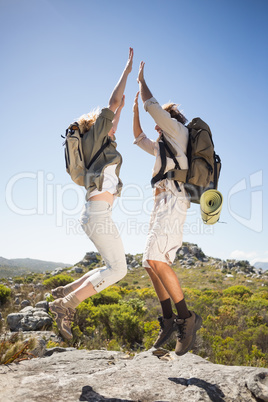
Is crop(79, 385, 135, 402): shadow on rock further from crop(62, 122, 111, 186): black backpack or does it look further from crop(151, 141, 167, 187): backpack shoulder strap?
crop(151, 141, 167, 187): backpack shoulder strap

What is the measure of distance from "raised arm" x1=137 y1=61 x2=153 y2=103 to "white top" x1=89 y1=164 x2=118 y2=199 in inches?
36.2

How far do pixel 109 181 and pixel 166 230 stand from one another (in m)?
0.75

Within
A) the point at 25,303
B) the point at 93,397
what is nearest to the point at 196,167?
the point at 93,397

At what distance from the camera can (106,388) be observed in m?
2.39

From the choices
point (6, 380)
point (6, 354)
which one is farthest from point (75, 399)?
point (6, 354)

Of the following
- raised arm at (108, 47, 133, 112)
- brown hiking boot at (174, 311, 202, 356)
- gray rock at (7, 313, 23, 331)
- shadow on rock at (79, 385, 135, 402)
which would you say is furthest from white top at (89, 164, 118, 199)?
gray rock at (7, 313, 23, 331)

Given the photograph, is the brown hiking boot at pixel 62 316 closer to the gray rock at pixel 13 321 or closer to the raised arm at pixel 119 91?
the raised arm at pixel 119 91

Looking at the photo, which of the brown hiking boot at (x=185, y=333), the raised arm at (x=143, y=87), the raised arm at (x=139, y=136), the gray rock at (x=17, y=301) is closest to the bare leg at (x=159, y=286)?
the brown hiking boot at (x=185, y=333)

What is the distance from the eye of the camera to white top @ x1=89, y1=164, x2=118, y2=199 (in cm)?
265

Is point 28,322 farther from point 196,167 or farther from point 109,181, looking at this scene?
point 196,167

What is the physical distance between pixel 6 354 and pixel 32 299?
402 inches

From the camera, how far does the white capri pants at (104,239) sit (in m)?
2.57

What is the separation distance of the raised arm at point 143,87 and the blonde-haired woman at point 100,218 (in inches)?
20.9

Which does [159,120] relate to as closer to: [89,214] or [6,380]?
[89,214]
